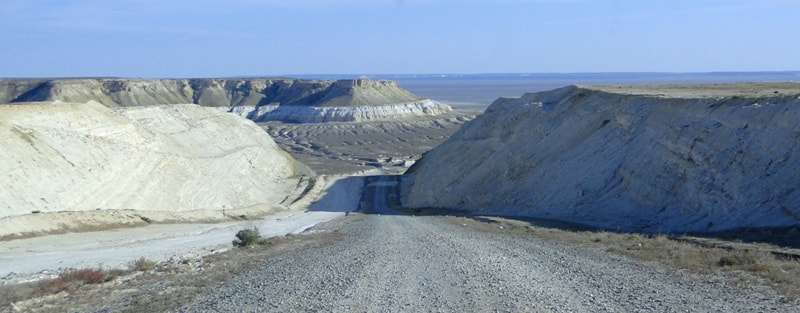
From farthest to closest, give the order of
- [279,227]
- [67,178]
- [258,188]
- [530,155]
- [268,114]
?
[268,114]
[258,188]
[530,155]
[67,178]
[279,227]

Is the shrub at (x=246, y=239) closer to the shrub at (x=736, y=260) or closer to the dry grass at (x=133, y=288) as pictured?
the dry grass at (x=133, y=288)

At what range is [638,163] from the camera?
2878 centimetres

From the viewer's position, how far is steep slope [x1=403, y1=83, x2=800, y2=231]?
860 inches

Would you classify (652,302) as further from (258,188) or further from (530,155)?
(258,188)

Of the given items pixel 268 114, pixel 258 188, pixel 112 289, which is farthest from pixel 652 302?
pixel 268 114

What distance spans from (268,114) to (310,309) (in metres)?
153

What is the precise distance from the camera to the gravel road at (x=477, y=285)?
9992mm

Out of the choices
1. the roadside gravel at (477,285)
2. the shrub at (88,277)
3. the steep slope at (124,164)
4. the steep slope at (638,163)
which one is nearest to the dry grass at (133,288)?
the shrub at (88,277)

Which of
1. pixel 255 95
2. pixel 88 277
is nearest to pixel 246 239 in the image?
pixel 88 277

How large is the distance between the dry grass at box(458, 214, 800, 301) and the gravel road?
15.7 inches

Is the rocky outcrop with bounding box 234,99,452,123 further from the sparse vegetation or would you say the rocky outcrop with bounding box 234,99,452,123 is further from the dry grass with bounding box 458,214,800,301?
the dry grass with bounding box 458,214,800,301

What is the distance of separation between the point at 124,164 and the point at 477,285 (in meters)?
33.0

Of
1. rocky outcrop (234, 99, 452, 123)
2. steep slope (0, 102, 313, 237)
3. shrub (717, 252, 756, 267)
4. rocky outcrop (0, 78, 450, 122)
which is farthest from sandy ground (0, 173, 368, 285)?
rocky outcrop (234, 99, 452, 123)

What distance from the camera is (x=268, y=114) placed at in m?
161
